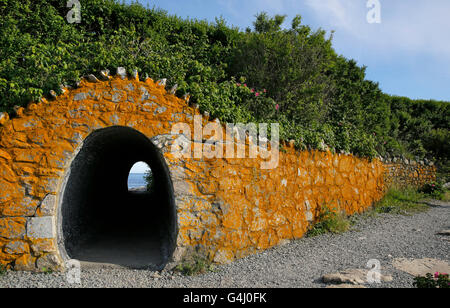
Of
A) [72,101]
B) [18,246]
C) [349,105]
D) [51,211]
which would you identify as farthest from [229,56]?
[18,246]

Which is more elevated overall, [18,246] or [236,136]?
[236,136]

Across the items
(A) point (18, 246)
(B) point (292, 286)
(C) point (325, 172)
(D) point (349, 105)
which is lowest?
(B) point (292, 286)

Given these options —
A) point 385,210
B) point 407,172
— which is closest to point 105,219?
point 385,210

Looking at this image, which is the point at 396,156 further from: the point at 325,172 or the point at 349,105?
the point at 325,172

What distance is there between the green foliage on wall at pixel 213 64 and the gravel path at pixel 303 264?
230 centimetres

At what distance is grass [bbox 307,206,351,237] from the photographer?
647cm

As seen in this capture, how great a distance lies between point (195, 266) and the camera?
459 centimetres

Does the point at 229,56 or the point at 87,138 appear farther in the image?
the point at 229,56

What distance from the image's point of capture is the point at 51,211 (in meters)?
4.49

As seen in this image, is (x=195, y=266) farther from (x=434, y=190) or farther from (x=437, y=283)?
(x=434, y=190)

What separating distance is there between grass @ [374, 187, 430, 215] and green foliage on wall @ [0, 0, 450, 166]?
59.5 inches

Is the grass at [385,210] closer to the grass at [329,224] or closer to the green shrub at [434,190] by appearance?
the grass at [329,224]

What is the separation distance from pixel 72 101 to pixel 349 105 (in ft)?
28.1

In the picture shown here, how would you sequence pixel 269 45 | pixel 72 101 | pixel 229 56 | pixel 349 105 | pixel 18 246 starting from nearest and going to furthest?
pixel 18 246
pixel 72 101
pixel 269 45
pixel 229 56
pixel 349 105
